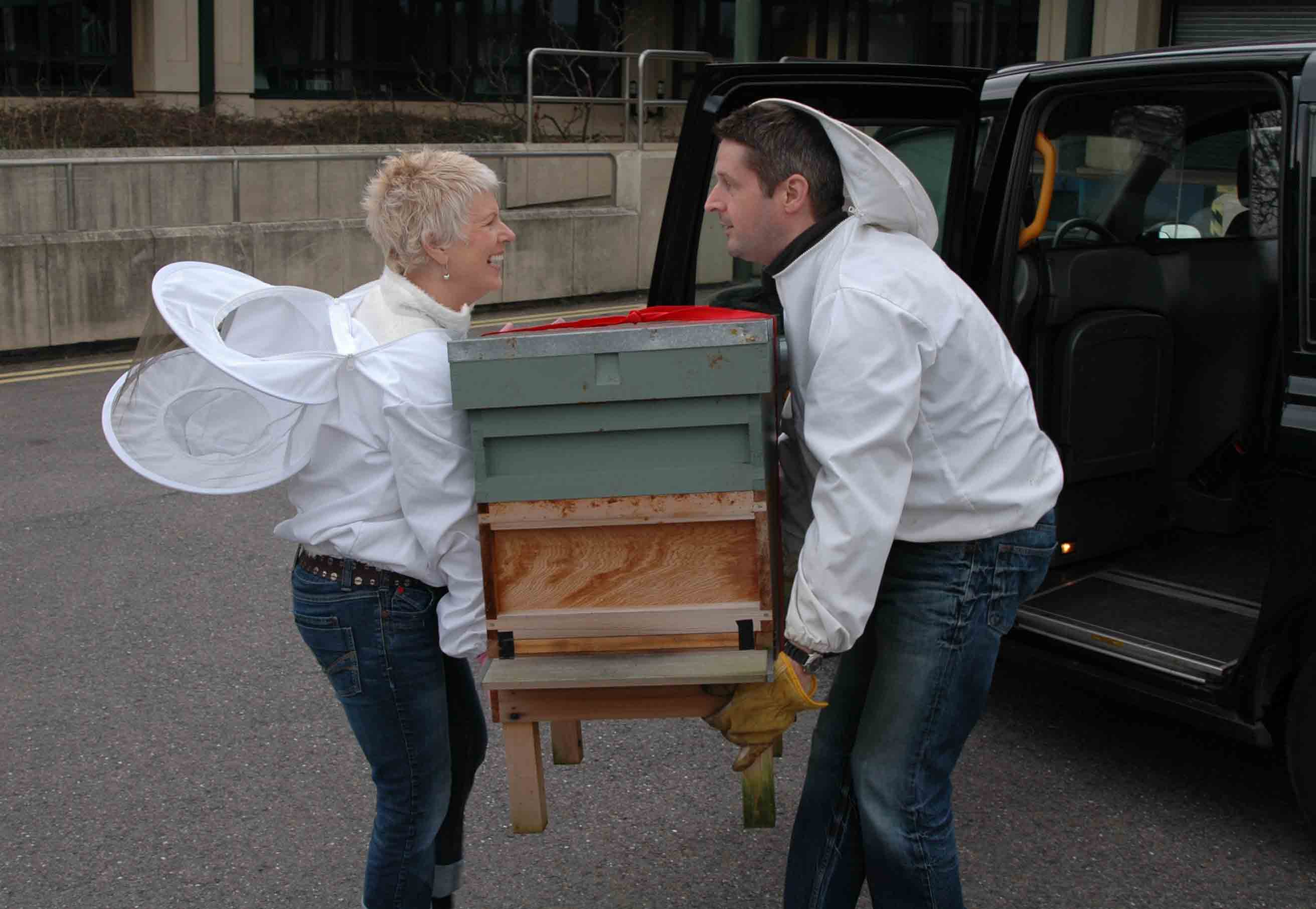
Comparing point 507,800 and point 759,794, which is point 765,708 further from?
point 507,800

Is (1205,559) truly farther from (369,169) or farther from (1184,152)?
(369,169)

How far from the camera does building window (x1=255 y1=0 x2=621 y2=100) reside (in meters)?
20.8

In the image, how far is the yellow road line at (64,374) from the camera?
1011 cm

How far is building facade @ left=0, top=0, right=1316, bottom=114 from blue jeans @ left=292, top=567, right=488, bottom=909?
14.2 meters

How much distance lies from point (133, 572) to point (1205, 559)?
3.99 meters

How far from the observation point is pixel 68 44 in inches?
753

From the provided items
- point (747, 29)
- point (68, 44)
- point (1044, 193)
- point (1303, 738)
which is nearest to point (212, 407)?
point (1303, 738)

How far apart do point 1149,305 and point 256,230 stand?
900cm

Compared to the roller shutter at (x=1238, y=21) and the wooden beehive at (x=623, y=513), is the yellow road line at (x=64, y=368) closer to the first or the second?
the wooden beehive at (x=623, y=513)

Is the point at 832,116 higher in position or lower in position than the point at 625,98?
lower

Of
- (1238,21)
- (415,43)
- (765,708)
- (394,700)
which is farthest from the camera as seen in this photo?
(415,43)

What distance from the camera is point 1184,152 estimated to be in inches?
189

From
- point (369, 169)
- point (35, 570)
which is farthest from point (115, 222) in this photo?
point (35, 570)

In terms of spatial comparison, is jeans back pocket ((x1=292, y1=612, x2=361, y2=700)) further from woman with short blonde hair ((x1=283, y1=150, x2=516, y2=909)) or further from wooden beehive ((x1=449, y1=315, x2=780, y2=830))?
wooden beehive ((x1=449, y1=315, x2=780, y2=830))
